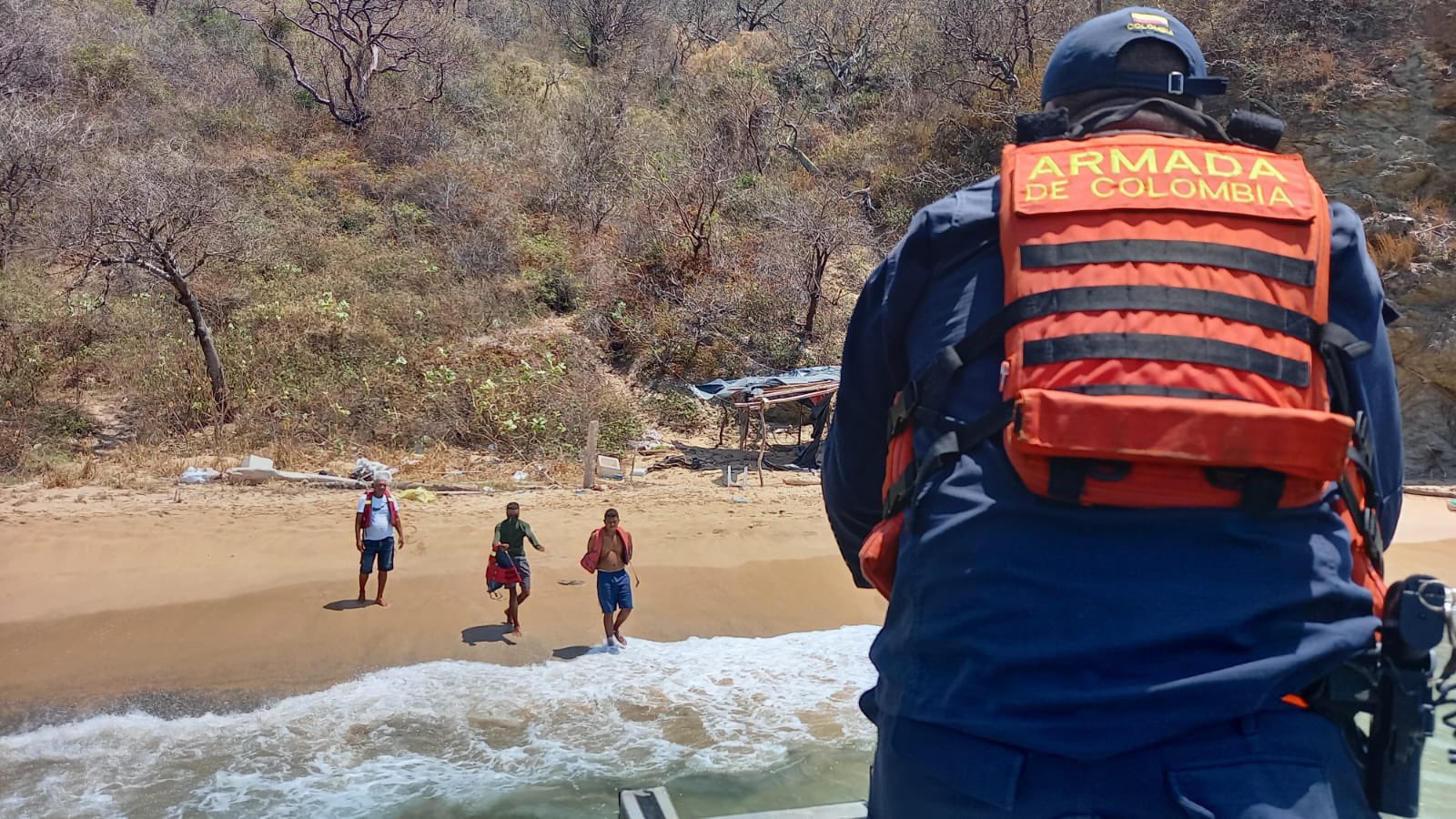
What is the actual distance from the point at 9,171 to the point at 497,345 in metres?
9.07

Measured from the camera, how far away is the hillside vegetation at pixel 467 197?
1675 centimetres

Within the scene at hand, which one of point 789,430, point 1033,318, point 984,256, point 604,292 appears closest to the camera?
point 1033,318

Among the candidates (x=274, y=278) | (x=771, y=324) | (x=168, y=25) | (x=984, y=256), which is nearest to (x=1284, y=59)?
(x=771, y=324)

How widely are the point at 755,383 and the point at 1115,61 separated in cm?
1517

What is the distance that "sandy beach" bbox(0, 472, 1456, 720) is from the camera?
31.4 ft

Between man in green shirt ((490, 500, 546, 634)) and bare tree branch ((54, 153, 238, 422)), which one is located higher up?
bare tree branch ((54, 153, 238, 422))

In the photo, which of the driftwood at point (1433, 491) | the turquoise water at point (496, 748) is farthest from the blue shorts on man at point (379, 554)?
the driftwood at point (1433, 491)

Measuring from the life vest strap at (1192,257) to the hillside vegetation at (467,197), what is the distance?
15242mm

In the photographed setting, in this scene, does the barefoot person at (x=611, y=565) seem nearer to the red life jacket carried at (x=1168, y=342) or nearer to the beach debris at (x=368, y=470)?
the beach debris at (x=368, y=470)

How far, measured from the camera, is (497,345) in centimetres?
1902

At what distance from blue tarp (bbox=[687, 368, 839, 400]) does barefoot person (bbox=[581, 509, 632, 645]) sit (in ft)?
23.4

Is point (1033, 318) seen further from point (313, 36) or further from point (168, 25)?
point (168, 25)

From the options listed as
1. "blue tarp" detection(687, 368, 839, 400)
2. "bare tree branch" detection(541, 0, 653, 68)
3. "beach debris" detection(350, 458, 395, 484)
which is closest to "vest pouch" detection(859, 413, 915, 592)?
"beach debris" detection(350, 458, 395, 484)

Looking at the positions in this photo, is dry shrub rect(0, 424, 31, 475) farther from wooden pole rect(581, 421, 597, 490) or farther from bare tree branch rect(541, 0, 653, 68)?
bare tree branch rect(541, 0, 653, 68)
